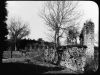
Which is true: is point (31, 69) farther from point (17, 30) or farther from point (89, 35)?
point (17, 30)

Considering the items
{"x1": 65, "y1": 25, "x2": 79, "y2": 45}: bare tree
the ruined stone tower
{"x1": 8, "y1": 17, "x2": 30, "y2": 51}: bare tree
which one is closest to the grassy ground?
{"x1": 65, "y1": 25, "x2": 79, "y2": 45}: bare tree

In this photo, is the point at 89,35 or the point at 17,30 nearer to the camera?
the point at 89,35

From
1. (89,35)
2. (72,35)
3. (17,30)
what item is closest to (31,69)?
(89,35)

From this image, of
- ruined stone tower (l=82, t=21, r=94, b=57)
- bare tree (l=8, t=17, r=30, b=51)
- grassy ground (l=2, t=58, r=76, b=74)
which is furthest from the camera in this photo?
bare tree (l=8, t=17, r=30, b=51)

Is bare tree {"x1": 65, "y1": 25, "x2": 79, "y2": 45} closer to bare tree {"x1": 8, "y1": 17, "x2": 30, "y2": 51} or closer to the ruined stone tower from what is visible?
the ruined stone tower

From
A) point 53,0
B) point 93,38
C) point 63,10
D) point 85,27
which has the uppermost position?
point 53,0

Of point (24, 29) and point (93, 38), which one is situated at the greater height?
point (24, 29)

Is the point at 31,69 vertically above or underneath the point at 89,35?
underneath

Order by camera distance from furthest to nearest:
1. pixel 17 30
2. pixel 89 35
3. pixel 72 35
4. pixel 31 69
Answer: pixel 17 30 → pixel 72 35 → pixel 89 35 → pixel 31 69

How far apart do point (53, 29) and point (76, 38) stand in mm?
7979

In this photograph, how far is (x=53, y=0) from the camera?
16.9 metres

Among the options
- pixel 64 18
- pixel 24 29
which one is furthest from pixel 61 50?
pixel 24 29

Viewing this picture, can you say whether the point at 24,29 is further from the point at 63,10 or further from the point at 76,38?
the point at 63,10

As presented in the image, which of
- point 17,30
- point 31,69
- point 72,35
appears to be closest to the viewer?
point 31,69
